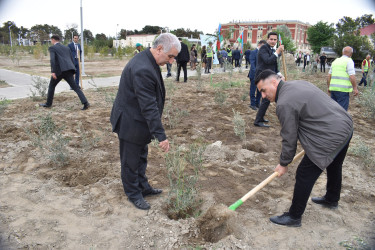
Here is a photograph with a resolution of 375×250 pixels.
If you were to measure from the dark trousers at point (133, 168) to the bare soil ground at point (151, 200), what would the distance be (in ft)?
0.58

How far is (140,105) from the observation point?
95.3 inches

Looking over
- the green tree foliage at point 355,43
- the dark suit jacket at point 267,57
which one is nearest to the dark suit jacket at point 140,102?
the dark suit jacket at point 267,57

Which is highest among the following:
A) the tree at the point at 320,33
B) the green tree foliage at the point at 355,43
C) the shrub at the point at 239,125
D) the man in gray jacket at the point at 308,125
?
the tree at the point at 320,33

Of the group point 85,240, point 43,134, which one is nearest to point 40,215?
point 85,240

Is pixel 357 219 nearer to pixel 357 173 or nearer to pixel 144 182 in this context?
pixel 357 173

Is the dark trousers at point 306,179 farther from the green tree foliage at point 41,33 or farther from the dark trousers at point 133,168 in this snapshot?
the green tree foliage at point 41,33

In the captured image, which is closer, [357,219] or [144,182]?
[357,219]

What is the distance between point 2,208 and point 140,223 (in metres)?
1.38

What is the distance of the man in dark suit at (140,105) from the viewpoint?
7.90 ft

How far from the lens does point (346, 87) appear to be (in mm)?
5293

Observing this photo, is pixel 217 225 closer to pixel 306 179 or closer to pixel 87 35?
pixel 306 179

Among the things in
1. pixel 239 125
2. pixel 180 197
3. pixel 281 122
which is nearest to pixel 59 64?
pixel 239 125

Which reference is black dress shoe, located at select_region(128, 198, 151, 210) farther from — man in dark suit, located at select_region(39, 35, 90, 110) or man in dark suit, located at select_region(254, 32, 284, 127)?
man in dark suit, located at select_region(39, 35, 90, 110)

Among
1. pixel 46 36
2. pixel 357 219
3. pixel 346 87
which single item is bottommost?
pixel 357 219
